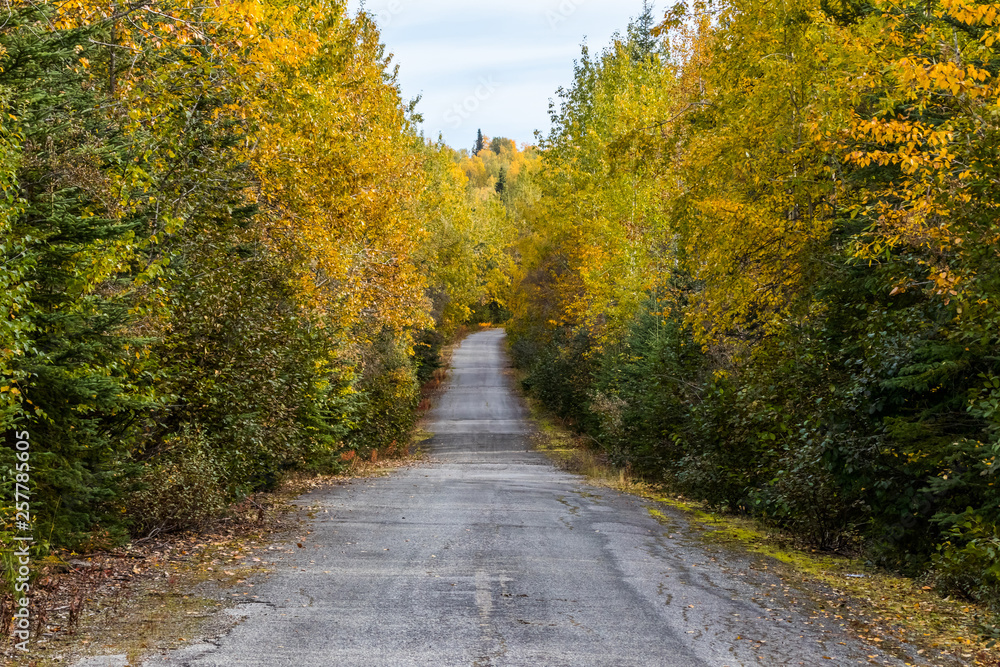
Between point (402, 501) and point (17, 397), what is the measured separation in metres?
9.02

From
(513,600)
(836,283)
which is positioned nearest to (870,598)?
(513,600)

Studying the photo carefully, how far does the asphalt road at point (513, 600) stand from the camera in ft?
21.4

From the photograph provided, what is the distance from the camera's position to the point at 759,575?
32.8 ft

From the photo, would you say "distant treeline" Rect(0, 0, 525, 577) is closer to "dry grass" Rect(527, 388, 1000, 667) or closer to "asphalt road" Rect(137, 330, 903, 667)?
"asphalt road" Rect(137, 330, 903, 667)

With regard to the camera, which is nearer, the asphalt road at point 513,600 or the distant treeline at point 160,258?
the asphalt road at point 513,600

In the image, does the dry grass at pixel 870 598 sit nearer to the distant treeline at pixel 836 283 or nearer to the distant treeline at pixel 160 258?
the distant treeline at pixel 836 283

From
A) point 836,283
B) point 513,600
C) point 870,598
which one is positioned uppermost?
point 836,283

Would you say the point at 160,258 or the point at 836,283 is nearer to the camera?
the point at 160,258

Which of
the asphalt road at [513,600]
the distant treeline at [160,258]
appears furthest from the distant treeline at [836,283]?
the distant treeline at [160,258]

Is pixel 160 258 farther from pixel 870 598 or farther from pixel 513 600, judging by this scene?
pixel 870 598

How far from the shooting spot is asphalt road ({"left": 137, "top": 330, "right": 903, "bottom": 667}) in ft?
21.4

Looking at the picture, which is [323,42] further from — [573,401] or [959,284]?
[573,401]

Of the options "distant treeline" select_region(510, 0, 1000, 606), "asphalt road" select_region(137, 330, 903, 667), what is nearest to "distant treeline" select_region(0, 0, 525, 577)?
"asphalt road" select_region(137, 330, 903, 667)

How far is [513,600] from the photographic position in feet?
26.8
